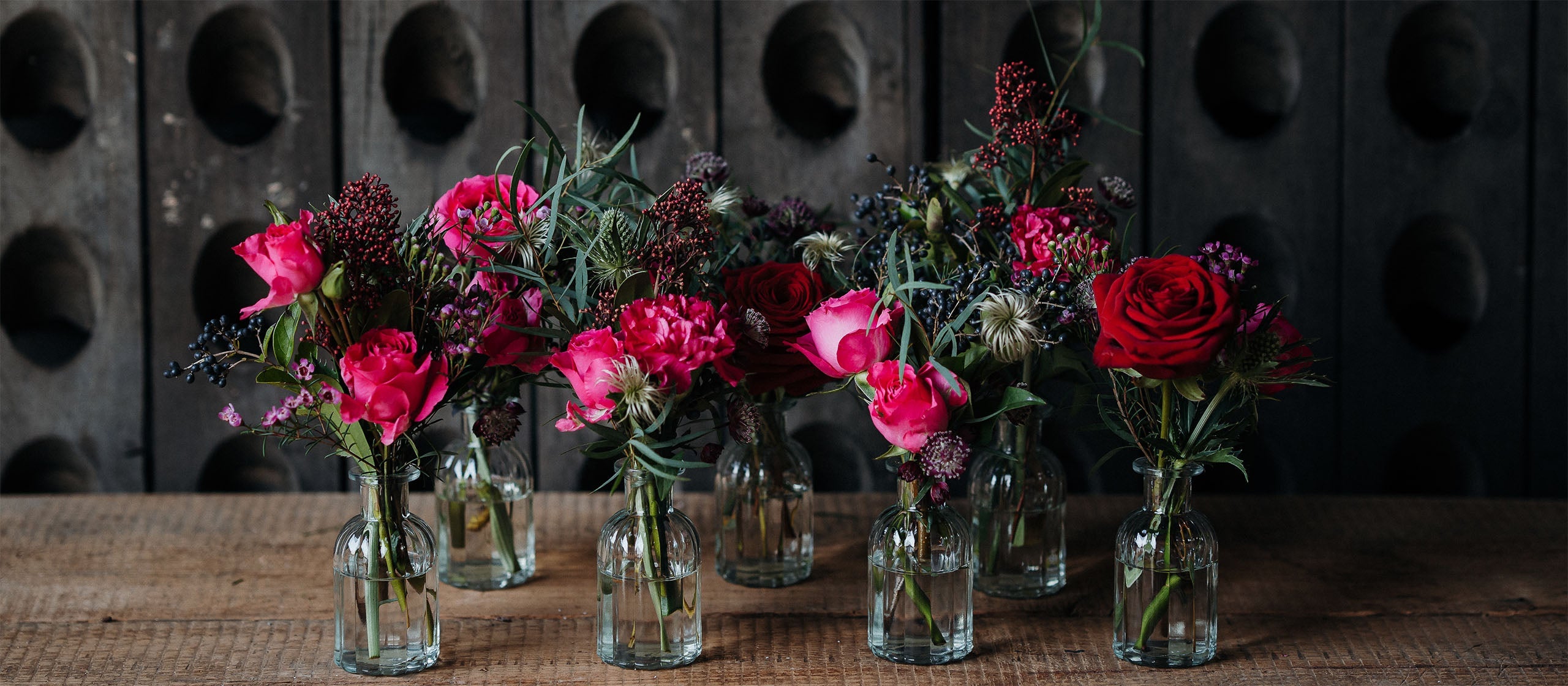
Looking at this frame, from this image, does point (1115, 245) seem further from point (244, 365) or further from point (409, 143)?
point (244, 365)

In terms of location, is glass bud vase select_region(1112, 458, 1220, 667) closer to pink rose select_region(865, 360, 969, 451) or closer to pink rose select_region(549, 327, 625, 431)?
pink rose select_region(865, 360, 969, 451)

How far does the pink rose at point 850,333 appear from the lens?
0.79m

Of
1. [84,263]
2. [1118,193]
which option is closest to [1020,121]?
[1118,193]

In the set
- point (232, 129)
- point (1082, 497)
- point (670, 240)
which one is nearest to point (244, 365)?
point (232, 129)

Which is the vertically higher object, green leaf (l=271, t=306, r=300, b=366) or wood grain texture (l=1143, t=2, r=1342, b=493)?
wood grain texture (l=1143, t=2, r=1342, b=493)

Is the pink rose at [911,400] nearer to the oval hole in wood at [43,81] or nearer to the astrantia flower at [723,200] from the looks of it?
the astrantia flower at [723,200]

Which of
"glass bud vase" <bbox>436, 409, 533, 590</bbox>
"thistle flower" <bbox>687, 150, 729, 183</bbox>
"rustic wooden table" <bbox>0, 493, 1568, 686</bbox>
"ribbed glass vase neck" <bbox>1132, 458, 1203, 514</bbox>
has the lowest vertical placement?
"rustic wooden table" <bbox>0, 493, 1568, 686</bbox>

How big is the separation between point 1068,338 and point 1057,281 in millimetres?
59

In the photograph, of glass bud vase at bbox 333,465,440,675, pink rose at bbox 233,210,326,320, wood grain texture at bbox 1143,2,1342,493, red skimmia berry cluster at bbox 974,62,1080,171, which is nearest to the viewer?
pink rose at bbox 233,210,326,320

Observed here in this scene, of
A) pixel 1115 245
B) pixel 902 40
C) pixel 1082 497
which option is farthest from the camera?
pixel 902 40

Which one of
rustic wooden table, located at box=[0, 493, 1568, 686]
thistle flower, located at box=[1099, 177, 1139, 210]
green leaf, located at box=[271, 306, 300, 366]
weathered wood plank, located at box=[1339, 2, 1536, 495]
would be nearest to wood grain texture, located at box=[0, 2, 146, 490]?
rustic wooden table, located at box=[0, 493, 1568, 686]

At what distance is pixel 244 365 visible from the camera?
1491mm

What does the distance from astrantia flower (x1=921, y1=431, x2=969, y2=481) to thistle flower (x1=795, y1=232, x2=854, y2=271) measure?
6.7 inches

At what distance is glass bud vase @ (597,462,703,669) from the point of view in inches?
33.5
